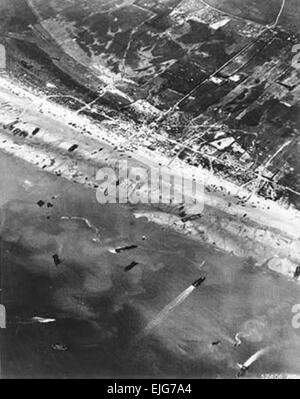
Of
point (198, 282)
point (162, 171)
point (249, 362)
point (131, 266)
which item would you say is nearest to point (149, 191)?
point (162, 171)

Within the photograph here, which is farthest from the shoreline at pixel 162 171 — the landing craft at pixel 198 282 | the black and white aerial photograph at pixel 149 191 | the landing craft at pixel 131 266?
the landing craft at pixel 131 266

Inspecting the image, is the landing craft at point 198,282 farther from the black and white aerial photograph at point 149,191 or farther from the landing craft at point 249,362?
the landing craft at point 249,362

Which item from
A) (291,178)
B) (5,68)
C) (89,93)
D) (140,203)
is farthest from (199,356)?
(5,68)

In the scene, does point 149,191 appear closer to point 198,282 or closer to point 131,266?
point 131,266

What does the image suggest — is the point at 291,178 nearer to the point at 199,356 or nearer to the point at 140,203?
the point at 140,203

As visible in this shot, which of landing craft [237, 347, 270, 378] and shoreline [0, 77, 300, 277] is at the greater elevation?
shoreline [0, 77, 300, 277]

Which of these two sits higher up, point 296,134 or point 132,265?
point 296,134

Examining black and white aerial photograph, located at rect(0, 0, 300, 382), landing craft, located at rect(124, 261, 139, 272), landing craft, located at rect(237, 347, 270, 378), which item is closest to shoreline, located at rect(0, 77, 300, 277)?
black and white aerial photograph, located at rect(0, 0, 300, 382)

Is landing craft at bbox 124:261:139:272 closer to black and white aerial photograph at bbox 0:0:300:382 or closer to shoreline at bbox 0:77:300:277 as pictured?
black and white aerial photograph at bbox 0:0:300:382
